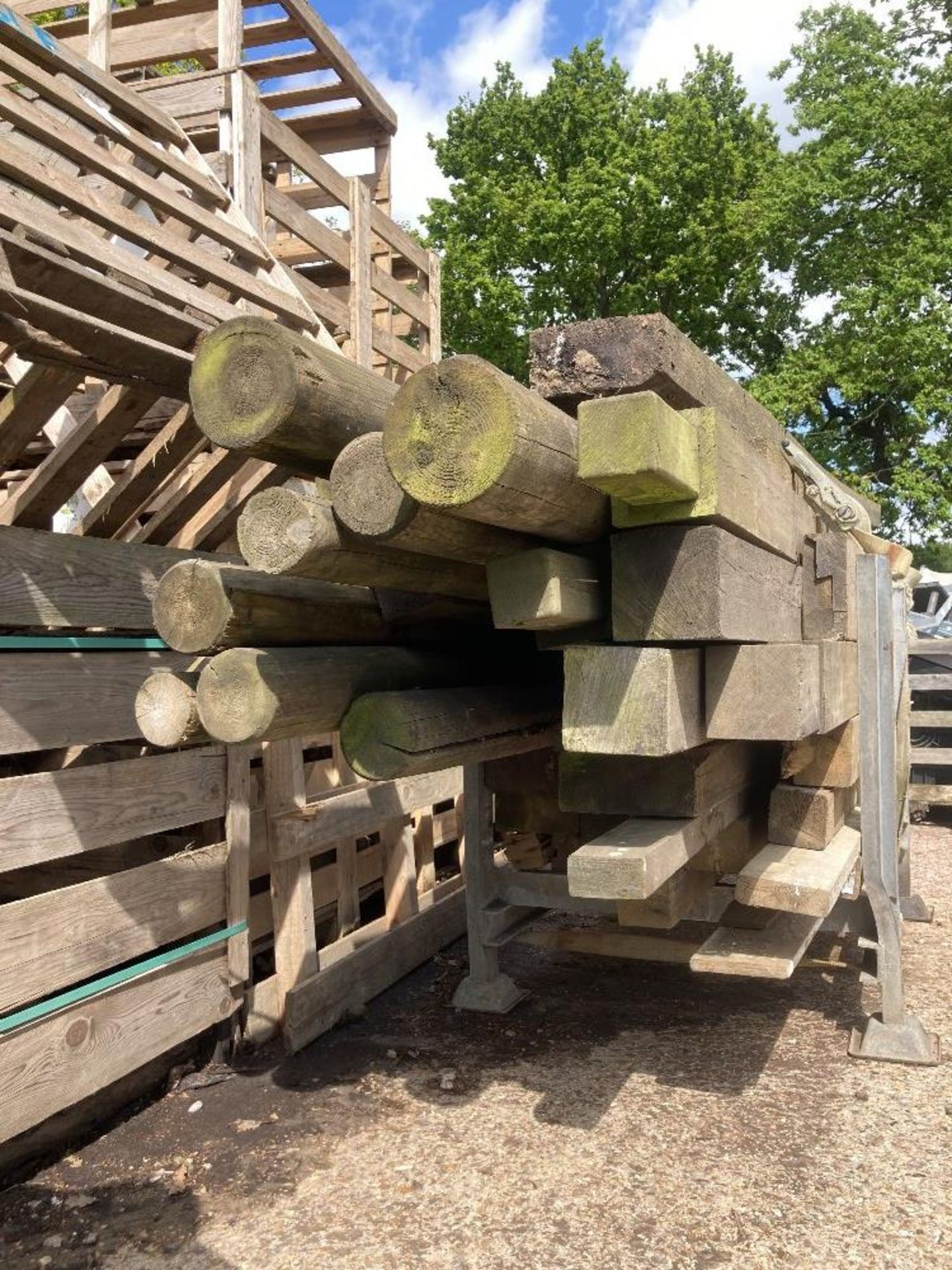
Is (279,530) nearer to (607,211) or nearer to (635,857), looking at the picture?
(635,857)

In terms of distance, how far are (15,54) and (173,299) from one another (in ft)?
3.44

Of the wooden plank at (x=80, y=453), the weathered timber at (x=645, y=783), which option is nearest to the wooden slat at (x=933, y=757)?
the weathered timber at (x=645, y=783)

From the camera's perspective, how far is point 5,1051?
3271mm

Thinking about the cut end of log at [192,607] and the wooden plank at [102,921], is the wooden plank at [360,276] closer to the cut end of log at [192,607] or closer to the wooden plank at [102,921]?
the wooden plank at [102,921]

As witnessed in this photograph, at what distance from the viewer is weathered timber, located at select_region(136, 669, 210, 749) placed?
9.48ft

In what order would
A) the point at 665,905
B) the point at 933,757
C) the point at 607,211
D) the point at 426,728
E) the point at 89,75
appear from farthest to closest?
the point at 607,211 < the point at 933,757 < the point at 89,75 < the point at 665,905 < the point at 426,728

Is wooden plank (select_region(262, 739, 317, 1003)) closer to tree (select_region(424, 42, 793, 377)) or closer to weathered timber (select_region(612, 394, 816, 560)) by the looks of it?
weathered timber (select_region(612, 394, 816, 560))

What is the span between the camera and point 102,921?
373 cm

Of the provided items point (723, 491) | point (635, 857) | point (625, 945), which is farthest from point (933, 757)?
point (723, 491)

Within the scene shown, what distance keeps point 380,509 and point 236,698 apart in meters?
0.65

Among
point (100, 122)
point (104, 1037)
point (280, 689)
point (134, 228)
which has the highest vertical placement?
point (100, 122)

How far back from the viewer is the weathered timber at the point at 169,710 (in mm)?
2889

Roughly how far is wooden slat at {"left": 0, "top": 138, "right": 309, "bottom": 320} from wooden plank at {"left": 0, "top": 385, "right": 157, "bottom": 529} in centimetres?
61

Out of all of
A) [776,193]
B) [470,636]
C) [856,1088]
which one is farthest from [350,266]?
[776,193]
